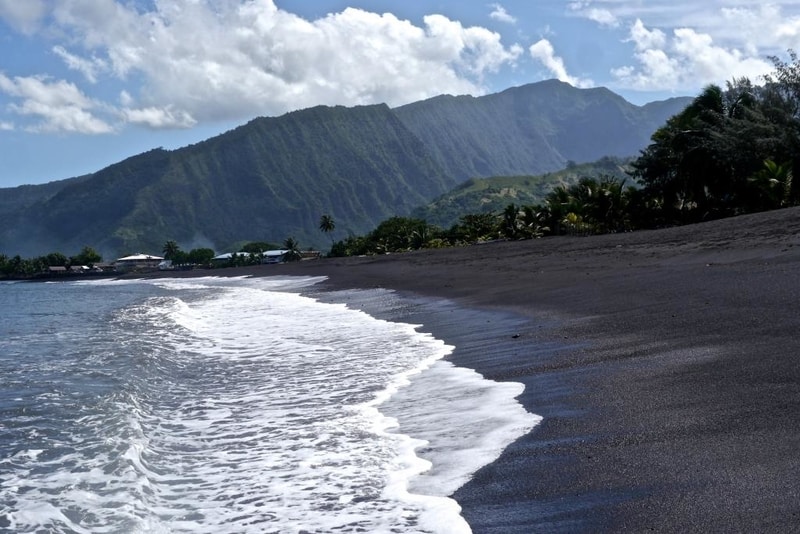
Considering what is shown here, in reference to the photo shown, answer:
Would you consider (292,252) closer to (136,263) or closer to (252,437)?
(136,263)

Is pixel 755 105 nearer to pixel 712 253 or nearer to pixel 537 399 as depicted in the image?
pixel 712 253

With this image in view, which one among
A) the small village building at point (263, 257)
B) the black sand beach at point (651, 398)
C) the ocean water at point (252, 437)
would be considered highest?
the small village building at point (263, 257)

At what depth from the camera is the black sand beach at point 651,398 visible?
16.3 feet

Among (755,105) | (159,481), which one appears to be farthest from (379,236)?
(159,481)

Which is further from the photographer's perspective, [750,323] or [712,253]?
[712,253]

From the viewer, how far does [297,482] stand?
261 inches

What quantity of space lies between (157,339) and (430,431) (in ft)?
43.4

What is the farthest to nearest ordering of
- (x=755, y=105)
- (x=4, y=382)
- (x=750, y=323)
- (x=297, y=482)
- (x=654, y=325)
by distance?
(x=755, y=105) < (x=4, y=382) < (x=654, y=325) < (x=750, y=323) < (x=297, y=482)

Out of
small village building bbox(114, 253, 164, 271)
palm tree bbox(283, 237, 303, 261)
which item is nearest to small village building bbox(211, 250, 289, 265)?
palm tree bbox(283, 237, 303, 261)

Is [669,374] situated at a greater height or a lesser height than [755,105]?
lesser

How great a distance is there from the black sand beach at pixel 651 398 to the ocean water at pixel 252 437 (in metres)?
0.52

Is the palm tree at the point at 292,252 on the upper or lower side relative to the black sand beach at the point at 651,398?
upper

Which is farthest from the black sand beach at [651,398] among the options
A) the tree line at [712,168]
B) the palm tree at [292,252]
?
the palm tree at [292,252]

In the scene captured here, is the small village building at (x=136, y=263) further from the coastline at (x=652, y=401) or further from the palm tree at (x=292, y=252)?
the coastline at (x=652, y=401)
